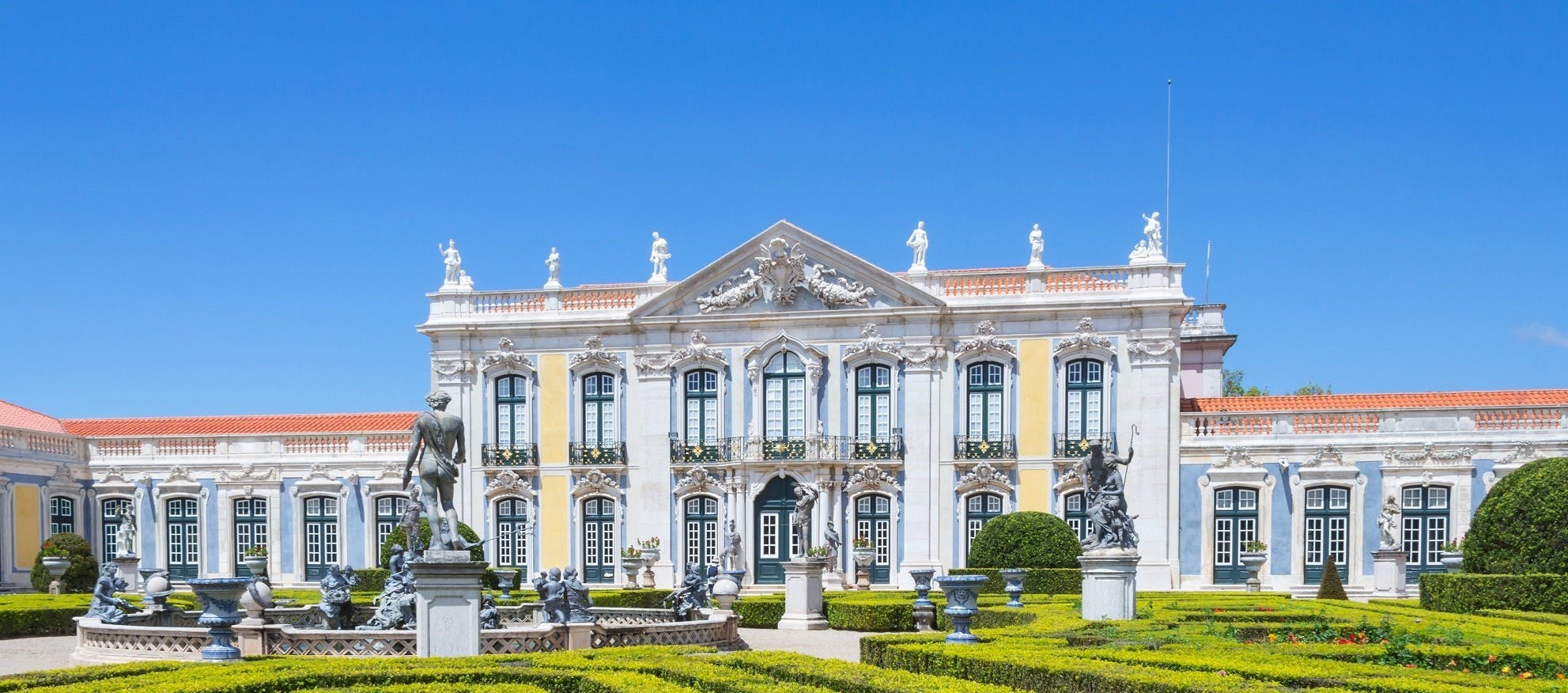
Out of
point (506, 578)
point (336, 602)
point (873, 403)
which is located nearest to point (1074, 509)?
point (873, 403)

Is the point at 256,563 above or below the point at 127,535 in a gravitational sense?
below

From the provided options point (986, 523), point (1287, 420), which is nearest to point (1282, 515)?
point (1287, 420)

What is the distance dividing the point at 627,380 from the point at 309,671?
71.7 feet

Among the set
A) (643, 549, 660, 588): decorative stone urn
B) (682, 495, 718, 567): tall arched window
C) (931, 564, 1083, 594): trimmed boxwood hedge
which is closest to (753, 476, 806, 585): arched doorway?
(682, 495, 718, 567): tall arched window

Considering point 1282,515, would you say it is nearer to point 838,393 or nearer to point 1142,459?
point 1142,459

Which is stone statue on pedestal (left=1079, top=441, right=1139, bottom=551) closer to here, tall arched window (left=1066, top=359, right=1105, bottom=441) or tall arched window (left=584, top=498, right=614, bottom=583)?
tall arched window (left=1066, top=359, right=1105, bottom=441)

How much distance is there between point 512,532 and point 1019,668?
78.8 feet

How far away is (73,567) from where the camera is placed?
30203mm

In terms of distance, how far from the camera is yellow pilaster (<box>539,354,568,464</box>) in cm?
3328

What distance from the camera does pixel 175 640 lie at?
49.6ft

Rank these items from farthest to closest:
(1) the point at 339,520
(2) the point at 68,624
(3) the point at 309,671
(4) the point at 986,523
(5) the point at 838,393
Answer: (1) the point at 339,520
(5) the point at 838,393
(4) the point at 986,523
(2) the point at 68,624
(3) the point at 309,671

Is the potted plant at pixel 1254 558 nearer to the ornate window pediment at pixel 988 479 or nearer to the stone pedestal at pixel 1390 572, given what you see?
the stone pedestal at pixel 1390 572

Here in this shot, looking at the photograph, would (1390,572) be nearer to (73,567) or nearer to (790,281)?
(790,281)

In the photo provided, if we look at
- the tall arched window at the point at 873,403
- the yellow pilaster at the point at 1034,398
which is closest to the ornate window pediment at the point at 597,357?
the tall arched window at the point at 873,403
